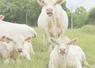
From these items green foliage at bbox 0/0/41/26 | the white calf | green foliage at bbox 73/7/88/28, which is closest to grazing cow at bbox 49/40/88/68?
the white calf

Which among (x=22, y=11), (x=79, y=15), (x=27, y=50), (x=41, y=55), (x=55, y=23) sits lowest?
(x=41, y=55)

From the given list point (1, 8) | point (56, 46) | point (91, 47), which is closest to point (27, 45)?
point (56, 46)

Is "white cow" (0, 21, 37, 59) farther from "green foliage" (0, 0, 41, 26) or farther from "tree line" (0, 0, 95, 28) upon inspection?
"green foliage" (0, 0, 41, 26)

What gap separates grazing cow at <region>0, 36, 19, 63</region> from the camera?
40.8 feet

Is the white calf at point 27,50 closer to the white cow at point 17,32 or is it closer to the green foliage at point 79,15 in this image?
the white cow at point 17,32

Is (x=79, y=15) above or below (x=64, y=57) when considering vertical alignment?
above

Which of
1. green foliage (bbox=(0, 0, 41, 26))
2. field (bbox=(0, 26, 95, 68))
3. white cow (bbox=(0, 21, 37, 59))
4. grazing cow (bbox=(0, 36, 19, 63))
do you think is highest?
green foliage (bbox=(0, 0, 41, 26))

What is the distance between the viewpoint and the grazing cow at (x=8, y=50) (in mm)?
12445

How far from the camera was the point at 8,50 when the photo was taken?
494 inches

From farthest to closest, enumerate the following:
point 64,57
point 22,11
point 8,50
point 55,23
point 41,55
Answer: point 22,11
point 55,23
point 41,55
point 8,50
point 64,57

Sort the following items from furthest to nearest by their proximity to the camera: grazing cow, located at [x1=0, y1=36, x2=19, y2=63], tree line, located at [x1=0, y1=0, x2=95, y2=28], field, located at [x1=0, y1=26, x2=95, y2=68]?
tree line, located at [x1=0, y1=0, x2=95, y2=28], field, located at [x1=0, y1=26, x2=95, y2=68], grazing cow, located at [x1=0, y1=36, x2=19, y2=63]

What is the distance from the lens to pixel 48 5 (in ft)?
44.4

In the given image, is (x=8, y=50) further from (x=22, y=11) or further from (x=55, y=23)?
(x=22, y=11)

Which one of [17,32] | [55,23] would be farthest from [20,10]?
[17,32]
